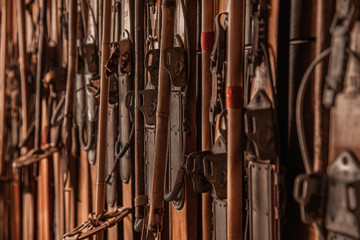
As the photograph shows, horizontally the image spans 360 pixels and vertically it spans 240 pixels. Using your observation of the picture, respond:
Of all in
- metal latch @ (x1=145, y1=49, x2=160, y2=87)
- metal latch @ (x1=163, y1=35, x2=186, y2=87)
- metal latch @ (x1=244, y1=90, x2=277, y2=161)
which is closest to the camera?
metal latch @ (x1=244, y1=90, x2=277, y2=161)

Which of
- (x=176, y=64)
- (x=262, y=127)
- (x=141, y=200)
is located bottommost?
(x=141, y=200)

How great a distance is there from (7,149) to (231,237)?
2.18 meters

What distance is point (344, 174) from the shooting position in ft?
2.25

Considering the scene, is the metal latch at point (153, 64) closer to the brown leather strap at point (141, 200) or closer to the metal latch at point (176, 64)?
the metal latch at point (176, 64)

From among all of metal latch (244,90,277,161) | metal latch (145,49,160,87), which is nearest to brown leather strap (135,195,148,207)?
metal latch (145,49,160,87)

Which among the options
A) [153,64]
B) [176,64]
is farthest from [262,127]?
[153,64]

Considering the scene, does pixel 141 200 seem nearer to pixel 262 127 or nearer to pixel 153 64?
pixel 153 64

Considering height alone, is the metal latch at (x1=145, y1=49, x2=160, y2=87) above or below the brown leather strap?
above

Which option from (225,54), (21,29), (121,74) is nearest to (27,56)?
(21,29)

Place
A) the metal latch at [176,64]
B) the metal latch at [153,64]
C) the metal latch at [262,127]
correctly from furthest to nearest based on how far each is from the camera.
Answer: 1. the metal latch at [153,64]
2. the metal latch at [176,64]
3. the metal latch at [262,127]

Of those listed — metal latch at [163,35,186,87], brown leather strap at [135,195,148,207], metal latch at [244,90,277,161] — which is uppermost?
metal latch at [163,35,186,87]

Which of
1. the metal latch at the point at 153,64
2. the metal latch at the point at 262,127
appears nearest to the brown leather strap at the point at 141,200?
the metal latch at the point at 153,64

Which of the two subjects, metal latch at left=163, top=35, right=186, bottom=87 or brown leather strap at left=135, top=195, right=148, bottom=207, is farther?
brown leather strap at left=135, top=195, right=148, bottom=207

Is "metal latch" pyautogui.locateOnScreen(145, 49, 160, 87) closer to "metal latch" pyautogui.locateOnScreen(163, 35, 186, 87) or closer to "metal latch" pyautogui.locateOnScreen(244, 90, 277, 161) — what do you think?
"metal latch" pyautogui.locateOnScreen(163, 35, 186, 87)
